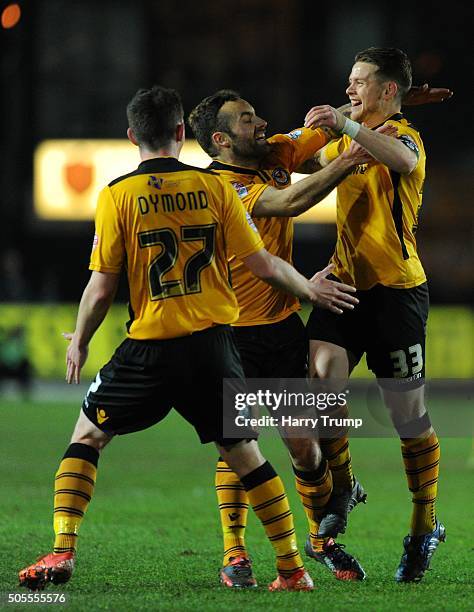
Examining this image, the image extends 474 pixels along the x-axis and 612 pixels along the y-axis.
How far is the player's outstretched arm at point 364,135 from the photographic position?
19.4ft

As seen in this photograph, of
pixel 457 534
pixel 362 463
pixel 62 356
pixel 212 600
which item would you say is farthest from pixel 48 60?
pixel 212 600

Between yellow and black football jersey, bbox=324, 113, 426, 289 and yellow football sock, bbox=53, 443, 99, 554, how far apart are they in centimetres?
170

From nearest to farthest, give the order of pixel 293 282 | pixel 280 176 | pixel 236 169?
pixel 293 282 < pixel 236 169 < pixel 280 176

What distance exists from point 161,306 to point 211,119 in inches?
53.5

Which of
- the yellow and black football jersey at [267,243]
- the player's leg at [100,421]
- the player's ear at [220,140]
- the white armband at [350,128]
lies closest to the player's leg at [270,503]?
the player's leg at [100,421]

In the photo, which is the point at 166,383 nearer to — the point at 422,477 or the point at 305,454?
the point at 305,454

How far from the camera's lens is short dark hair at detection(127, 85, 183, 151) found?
18.1ft

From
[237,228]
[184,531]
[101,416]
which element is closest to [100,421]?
[101,416]

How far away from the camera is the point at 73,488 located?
5.63 metres

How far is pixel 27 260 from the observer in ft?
83.2

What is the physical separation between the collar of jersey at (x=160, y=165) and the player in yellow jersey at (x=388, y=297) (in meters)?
1.13

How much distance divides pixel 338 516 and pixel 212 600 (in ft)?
3.68

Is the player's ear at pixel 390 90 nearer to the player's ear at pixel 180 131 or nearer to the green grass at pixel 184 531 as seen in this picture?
the player's ear at pixel 180 131

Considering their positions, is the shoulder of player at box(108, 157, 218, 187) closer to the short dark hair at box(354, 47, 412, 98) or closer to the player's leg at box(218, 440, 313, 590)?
the player's leg at box(218, 440, 313, 590)
